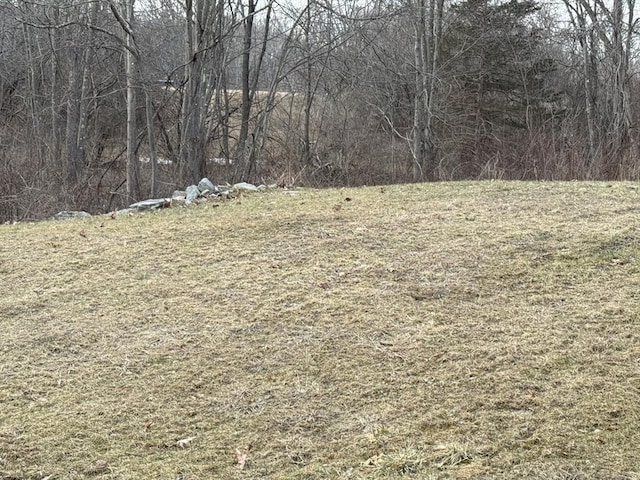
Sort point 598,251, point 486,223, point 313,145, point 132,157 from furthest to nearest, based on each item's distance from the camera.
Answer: point 313,145
point 132,157
point 486,223
point 598,251

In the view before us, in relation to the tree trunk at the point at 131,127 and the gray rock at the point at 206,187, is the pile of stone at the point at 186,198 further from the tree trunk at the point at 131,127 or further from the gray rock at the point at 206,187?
the tree trunk at the point at 131,127

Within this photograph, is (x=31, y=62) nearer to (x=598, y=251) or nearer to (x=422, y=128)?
(x=422, y=128)

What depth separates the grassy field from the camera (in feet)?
7.12

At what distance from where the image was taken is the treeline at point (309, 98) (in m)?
8.40

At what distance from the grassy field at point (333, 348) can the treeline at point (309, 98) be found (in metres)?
3.55

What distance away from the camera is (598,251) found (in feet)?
12.0

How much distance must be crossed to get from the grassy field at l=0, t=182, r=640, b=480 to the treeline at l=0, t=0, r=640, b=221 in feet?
11.6

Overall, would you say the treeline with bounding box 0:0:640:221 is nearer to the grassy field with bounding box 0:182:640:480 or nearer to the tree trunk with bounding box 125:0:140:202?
the tree trunk with bounding box 125:0:140:202

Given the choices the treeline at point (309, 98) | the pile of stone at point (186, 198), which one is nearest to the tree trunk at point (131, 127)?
the treeline at point (309, 98)

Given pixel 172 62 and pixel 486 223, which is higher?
pixel 172 62

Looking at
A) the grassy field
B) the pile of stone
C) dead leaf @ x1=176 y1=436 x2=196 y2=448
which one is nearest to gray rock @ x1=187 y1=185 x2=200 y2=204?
the pile of stone

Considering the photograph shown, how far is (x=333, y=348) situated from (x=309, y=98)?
1150cm

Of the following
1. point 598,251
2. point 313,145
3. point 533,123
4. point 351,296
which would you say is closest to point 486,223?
point 598,251

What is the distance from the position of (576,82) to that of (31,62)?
12.3 metres
